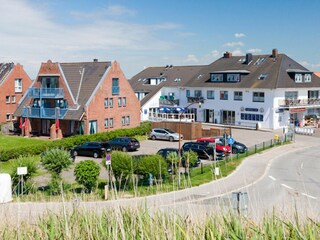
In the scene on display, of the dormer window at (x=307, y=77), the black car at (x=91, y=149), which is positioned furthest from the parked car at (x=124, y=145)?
the dormer window at (x=307, y=77)

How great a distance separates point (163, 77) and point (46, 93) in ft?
91.2

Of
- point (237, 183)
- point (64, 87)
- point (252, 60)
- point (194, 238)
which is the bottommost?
point (237, 183)

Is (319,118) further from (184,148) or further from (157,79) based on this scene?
(184,148)

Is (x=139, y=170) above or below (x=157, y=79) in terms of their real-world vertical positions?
below

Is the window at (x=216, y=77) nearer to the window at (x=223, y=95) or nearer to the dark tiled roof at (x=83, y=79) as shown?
the window at (x=223, y=95)

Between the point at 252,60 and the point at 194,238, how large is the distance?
61.9m

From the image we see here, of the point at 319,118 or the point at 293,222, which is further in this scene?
the point at 319,118

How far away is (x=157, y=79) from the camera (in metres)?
78.1

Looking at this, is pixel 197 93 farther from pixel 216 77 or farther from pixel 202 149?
pixel 202 149

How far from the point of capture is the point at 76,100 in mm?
52406

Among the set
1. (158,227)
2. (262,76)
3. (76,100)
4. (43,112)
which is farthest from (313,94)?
(158,227)

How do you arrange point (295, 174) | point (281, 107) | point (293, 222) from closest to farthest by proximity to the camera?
point (293, 222)
point (295, 174)
point (281, 107)

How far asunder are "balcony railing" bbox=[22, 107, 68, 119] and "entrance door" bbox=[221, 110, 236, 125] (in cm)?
2300

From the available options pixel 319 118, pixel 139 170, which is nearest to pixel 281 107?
pixel 319 118
